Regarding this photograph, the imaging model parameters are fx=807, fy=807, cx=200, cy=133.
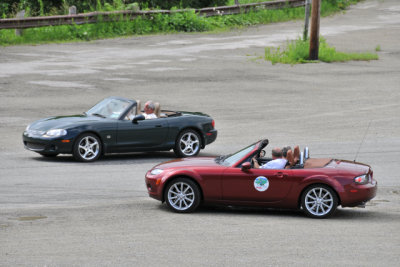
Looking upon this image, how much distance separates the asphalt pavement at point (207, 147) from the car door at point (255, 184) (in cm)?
33

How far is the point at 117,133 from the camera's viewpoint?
1725cm

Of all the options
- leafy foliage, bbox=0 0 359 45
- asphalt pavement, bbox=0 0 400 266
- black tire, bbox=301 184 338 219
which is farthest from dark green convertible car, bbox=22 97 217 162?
leafy foliage, bbox=0 0 359 45

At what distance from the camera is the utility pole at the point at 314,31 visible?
32.4 metres

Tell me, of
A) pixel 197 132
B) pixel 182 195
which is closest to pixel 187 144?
pixel 197 132

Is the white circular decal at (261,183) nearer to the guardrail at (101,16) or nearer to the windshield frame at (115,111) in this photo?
the windshield frame at (115,111)

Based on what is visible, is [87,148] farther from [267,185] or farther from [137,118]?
[267,185]

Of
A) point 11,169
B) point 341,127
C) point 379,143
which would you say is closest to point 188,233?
point 11,169

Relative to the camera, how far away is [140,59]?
32.6 meters

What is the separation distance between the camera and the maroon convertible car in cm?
1212

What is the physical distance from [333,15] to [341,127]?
2762 centimetres

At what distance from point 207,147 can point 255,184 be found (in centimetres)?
742

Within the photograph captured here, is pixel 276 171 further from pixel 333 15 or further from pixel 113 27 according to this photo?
pixel 333 15

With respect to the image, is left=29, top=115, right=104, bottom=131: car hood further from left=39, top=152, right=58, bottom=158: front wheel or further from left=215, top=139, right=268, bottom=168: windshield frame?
left=215, top=139, right=268, bottom=168: windshield frame

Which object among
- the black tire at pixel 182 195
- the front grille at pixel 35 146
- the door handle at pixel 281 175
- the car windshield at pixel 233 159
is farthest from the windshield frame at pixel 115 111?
the door handle at pixel 281 175
